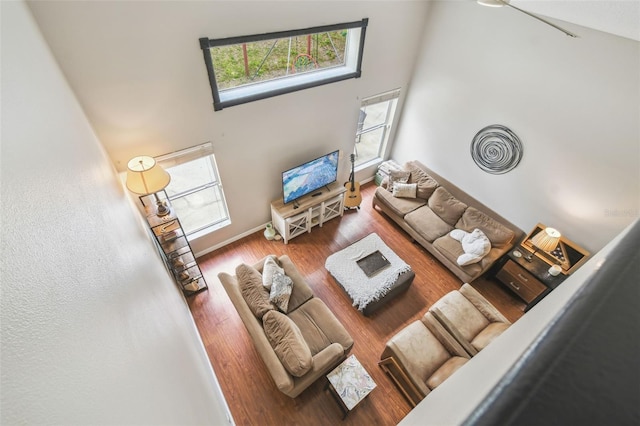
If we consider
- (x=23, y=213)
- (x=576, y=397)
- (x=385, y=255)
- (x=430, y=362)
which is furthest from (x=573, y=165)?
(x=23, y=213)

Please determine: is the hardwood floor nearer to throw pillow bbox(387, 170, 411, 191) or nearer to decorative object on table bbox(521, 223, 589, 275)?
throw pillow bbox(387, 170, 411, 191)

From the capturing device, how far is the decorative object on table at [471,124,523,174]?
397 centimetres

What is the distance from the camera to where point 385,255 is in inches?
163

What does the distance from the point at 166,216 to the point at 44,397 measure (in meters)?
3.09

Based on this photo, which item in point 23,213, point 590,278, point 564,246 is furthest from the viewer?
point 564,246

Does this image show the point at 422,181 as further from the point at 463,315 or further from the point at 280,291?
the point at 280,291

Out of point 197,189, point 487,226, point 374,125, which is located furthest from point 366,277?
point 374,125

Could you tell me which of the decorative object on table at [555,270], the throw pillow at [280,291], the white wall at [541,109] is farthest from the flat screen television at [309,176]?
the decorative object on table at [555,270]

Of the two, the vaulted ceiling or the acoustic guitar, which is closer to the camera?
the vaulted ceiling

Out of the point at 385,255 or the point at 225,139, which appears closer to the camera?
the point at 225,139

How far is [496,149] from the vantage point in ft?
13.7

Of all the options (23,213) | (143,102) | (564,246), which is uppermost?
(23,213)

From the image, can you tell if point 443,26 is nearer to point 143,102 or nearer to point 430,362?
point 143,102

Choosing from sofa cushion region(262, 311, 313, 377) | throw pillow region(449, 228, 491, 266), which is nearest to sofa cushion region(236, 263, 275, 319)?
sofa cushion region(262, 311, 313, 377)
